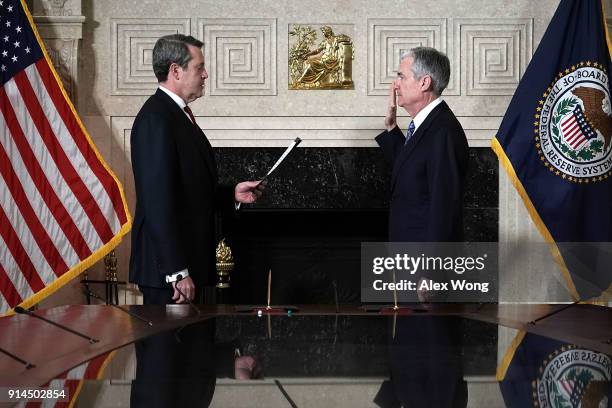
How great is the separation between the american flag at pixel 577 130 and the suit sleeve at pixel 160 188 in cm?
229

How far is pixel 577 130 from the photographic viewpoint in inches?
176

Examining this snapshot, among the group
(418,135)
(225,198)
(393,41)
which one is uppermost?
(393,41)

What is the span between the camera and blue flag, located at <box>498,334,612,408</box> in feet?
5.07

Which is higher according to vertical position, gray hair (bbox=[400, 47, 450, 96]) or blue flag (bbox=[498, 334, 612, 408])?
gray hair (bbox=[400, 47, 450, 96])

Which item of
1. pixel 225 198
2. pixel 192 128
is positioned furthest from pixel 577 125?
pixel 192 128

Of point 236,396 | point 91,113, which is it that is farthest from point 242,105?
point 236,396

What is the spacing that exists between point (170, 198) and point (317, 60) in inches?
83.3

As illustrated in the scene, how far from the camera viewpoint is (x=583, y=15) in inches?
180

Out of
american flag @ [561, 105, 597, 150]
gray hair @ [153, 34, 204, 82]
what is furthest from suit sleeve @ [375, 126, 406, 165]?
gray hair @ [153, 34, 204, 82]

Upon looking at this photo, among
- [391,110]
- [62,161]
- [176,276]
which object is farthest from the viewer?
[62,161]

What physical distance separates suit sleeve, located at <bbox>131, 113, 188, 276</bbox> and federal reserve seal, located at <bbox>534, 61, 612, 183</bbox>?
224 centimetres

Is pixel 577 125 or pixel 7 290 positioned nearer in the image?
pixel 7 290

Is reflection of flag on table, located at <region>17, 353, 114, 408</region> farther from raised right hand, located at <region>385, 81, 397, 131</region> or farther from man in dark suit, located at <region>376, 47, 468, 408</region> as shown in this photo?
raised right hand, located at <region>385, 81, 397, 131</region>

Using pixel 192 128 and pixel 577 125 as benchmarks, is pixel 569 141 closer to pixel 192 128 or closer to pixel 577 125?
pixel 577 125
